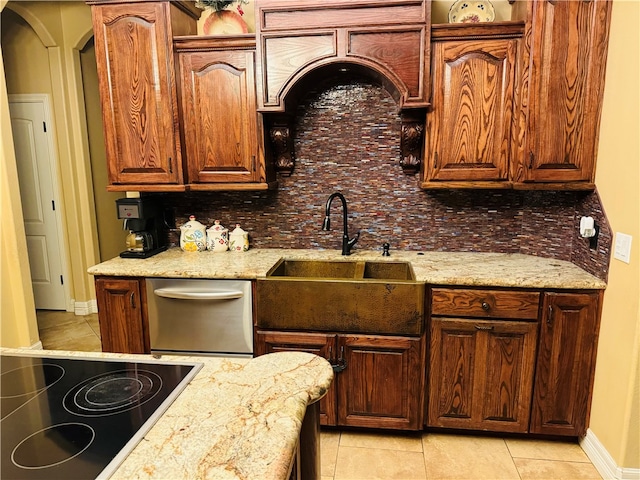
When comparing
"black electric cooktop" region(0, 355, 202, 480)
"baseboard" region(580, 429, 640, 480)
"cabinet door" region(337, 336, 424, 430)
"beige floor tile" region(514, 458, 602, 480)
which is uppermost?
"black electric cooktop" region(0, 355, 202, 480)

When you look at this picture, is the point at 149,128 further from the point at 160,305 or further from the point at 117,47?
the point at 160,305

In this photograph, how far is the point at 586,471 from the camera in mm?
2107

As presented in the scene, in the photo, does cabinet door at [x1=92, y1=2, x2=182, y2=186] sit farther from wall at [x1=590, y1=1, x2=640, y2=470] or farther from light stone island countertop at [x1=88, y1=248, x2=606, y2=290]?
wall at [x1=590, y1=1, x2=640, y2=470]

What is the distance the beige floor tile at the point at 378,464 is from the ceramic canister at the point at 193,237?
1499 mm

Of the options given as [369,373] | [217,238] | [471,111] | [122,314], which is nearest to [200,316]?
[122,314]

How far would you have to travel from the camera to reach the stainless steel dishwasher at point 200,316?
2320 millimetres

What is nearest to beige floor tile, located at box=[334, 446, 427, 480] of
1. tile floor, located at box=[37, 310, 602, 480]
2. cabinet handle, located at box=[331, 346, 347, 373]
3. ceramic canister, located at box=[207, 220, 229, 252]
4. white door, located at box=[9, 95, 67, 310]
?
tile floor, located at box=[37, 310, 602, 480]

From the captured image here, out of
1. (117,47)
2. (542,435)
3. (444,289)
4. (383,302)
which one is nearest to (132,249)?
(117,47)

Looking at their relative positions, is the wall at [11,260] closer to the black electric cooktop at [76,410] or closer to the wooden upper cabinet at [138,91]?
the wooden upper cabinet at [138,91]

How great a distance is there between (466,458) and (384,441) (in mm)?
424

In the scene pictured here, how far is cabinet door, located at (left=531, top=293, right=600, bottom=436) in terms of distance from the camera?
83.5 inches

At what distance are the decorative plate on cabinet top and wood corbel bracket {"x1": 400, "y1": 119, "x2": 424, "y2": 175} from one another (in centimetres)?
62

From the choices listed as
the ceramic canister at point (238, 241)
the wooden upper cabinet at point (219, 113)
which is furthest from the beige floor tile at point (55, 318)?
the wooden upper cabinet at point (219, 113)

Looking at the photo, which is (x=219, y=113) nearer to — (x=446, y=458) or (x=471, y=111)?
(x=471, y=111)
